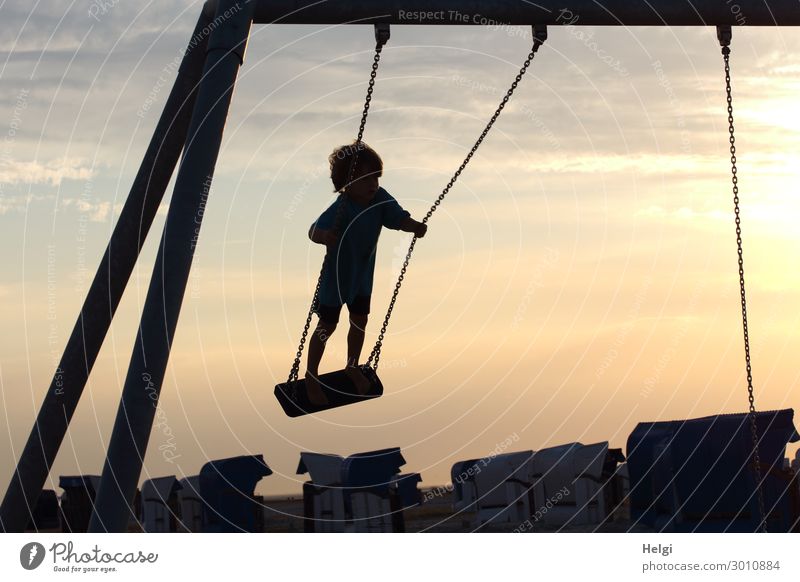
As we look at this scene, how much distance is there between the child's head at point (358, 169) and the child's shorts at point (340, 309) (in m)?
1.11

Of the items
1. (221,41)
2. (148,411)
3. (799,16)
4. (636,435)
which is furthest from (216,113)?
(636,435)

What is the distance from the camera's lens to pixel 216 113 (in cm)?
1017

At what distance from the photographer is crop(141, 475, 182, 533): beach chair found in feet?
67.3

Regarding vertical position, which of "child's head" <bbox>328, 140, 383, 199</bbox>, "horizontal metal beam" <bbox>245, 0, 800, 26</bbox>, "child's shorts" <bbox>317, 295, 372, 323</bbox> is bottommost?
"child's shorts" <bbox>317, 295, 372, 323</bbox>

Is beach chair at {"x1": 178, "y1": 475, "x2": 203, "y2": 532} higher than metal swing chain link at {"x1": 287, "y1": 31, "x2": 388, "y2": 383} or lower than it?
lower

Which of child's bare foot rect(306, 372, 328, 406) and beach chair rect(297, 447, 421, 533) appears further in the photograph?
beach chair rect(297, 447, 421, 533)

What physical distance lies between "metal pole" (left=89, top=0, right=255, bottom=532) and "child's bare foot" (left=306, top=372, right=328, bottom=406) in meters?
2.20

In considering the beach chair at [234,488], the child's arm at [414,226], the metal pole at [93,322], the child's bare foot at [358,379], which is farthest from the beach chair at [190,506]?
the child's arm at [414,226]

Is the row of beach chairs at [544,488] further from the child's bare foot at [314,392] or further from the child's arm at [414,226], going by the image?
the child's arm at [414,226]

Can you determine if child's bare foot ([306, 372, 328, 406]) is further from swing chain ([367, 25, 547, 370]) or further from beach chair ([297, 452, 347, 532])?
beach chair ([297, 452, 347, 532])

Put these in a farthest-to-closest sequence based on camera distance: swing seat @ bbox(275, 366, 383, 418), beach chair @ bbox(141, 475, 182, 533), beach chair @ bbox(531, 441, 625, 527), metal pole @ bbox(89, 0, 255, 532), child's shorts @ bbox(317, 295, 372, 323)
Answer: beach chair @ bbox(141, 475, 182, 533)
beach chair @ bbox(531, 441, 625, 527)
child's shorts @ bbox(317, 295, 372, 323)
swing seat @ bbox(275, 366, 383, 418)
metal pole @ bbox(89, 0, 255, 532)

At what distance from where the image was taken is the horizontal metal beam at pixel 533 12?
11320 mm

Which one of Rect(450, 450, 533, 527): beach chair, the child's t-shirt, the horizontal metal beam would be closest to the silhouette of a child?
the child's t-shirt

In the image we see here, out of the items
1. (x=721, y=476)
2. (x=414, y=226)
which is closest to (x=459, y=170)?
(x=414, y=226)
